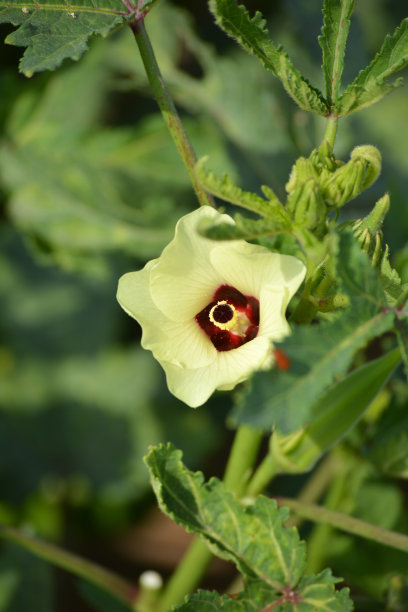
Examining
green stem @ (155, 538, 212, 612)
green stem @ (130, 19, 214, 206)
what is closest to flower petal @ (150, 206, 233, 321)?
green stem @ (130, 19, 214, 206)

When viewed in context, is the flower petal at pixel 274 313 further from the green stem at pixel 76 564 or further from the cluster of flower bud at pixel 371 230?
the green stem at pixel 76 564

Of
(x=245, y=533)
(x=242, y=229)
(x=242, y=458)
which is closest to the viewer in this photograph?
(x=242, y=229)

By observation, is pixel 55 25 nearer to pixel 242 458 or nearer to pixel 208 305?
pixel 208 305

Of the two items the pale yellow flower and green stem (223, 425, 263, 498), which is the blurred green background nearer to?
green stem (223, 425, 263, 498)

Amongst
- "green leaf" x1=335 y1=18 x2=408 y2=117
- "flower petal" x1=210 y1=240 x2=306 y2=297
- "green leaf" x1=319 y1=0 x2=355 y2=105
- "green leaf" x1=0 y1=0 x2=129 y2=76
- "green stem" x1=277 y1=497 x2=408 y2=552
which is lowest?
"green stem" x1=277 y1=497 x2=408 y2=552

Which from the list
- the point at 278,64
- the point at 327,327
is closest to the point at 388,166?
the point at 278,64

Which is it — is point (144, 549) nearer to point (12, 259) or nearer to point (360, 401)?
point (12, 259)

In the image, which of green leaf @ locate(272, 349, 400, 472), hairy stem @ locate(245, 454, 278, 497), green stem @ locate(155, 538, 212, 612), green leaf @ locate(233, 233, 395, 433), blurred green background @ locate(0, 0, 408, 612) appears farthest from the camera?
blurred green background @ locate(0, 0, 408, 612)

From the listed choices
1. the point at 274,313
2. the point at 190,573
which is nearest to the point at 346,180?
the point at 274,313
